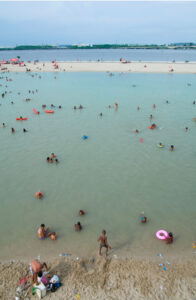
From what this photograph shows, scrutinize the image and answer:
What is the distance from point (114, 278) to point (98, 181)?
6.31 m

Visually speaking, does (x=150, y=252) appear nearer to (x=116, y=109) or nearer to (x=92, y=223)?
(x=92, y=223)

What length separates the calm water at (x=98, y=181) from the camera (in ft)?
31.8

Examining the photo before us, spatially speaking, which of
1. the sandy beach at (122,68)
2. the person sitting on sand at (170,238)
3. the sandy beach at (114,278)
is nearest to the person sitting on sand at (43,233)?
the sandy beach at (114,278)

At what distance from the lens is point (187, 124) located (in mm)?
22406

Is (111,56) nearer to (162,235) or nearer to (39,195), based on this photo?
(39,195)

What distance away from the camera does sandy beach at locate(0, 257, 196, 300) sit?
739cm

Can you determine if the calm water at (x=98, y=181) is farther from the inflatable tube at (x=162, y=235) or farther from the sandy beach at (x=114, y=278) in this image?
the sandy beach at (x=114, y=278)

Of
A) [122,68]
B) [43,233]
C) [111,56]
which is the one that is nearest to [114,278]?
[43,233]

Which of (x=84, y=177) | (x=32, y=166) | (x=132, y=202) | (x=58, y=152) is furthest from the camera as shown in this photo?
(x=58, y=152)

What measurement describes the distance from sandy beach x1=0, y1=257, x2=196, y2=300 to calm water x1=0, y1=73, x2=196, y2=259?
1.85 ft

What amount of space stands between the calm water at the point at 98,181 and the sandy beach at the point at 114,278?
1.85 ft

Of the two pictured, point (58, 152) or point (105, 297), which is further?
point (58, 152)

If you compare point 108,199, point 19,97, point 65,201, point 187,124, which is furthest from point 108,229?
point 19,97

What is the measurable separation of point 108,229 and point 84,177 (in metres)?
4.49
